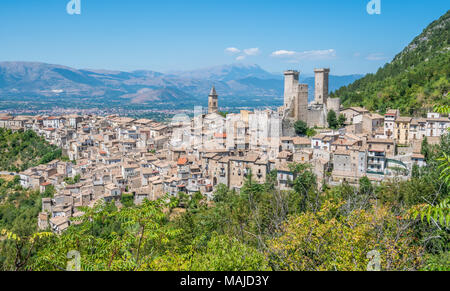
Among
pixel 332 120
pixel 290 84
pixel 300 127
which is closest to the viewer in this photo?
pixel 300 127

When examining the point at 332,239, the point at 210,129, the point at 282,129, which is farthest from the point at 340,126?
the point at 332,239

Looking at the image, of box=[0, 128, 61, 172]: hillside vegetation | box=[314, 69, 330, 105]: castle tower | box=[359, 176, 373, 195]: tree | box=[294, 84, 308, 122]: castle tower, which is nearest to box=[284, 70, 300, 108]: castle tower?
box=[294, 84, 308, 122]: castle tower

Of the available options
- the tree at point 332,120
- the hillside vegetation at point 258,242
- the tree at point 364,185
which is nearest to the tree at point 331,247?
the hillside vegetation at point 258,242

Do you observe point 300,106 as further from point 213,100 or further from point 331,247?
point 331,247

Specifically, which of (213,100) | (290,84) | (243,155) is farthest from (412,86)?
(213,100)

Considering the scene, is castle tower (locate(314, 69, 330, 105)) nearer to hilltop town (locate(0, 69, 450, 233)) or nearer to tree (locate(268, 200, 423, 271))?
hilltop town (locate(0, 69, 450, 233))

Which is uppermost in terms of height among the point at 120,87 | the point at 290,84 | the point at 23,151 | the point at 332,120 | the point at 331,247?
the point at 120,87
